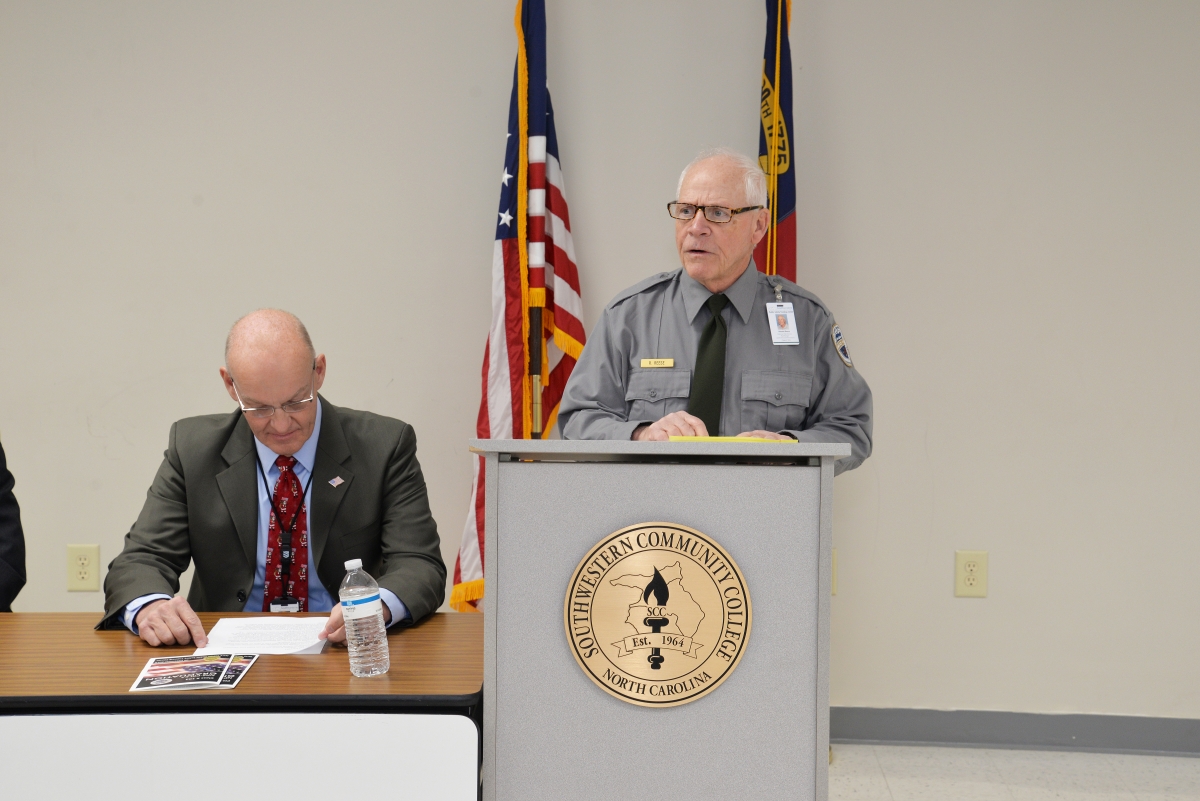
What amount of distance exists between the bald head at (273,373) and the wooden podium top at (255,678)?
0.45 metres

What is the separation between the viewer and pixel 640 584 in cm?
110

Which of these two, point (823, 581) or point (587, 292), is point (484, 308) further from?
point (823, 581)

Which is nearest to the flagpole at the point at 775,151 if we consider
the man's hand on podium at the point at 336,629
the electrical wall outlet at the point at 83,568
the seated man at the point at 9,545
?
the man's hand on podium at the point at 336,629

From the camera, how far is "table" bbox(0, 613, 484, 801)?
1229 millimetres

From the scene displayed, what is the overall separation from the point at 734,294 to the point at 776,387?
261 mm

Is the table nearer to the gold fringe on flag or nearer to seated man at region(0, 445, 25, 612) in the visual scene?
seated man at region(0, 445, 25, 612)

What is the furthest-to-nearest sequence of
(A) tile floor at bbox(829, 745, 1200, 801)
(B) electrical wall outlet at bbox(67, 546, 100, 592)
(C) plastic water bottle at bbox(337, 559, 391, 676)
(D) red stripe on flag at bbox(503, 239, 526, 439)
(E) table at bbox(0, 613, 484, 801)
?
(B) electrical wall outlet at bbox(67, 546, 100, 592)
(D) red stripe on flag at bbox(503, 239, 526, 439)
(A) tile floor at bbox(829, 745, 1200, 801)
(C) plastic water bottle at bbox(337, 559, 391, 676)
(E) table at bbox(0, 613, 484, 801)

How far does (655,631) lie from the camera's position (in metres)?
1.10

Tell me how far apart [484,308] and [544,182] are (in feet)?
1.61

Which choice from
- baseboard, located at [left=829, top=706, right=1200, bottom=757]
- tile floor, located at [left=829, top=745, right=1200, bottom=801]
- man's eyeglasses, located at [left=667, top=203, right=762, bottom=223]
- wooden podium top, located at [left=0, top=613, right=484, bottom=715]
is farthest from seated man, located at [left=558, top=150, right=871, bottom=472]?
baseboard, located at [left=829, top=706, right=1200, bottom=757]

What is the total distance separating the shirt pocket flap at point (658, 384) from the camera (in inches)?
88.0

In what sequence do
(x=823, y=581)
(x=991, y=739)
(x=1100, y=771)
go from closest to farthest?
(x=823, y=581) < (x=1100, y=771) < (x=991, y=739)

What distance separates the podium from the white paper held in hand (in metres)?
0.59

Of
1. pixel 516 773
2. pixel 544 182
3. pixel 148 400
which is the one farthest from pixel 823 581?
pixel 148 400
